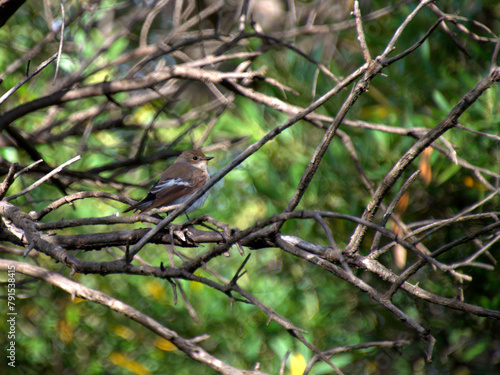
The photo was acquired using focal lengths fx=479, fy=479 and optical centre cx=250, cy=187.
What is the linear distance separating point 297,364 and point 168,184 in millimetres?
2427

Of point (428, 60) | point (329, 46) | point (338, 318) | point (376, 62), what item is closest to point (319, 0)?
point (329, 46)

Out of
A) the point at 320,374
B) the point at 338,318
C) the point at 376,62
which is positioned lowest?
the point at 320,374

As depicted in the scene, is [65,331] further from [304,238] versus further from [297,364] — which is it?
[304,238]

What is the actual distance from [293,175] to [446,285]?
55.5 inches

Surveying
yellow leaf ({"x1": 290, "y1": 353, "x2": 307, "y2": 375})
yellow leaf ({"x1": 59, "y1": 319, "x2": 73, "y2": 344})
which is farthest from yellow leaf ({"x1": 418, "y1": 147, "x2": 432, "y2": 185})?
yellow leaf ({"x1": 59, "y1": 319, "x2": 73, "y2": 344})

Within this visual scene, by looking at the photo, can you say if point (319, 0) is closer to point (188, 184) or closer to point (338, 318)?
point (188, 184)

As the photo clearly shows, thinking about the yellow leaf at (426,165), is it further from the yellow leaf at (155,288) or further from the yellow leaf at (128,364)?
the yellow leaf at (128,364)

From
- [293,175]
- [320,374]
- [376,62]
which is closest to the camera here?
[376,62]

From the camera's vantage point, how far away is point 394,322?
3.70 meters

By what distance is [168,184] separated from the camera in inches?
198

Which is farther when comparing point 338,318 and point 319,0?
point 319,0

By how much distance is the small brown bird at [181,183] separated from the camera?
4.51m

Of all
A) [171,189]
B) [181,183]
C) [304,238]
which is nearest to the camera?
[304,238]

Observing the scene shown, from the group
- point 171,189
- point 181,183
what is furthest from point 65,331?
point 181,183
